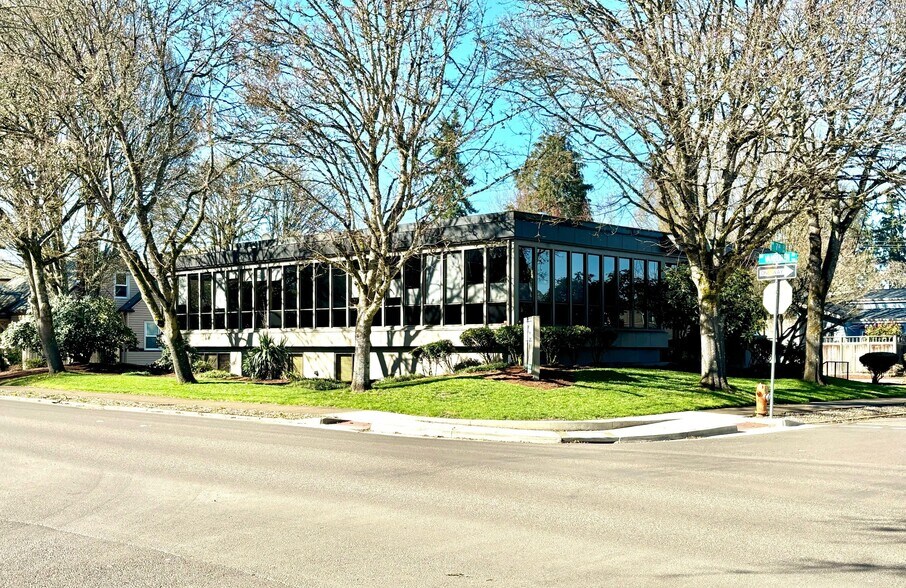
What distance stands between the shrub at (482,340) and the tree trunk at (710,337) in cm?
613

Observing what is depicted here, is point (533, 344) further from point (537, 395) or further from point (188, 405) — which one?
point (188, 405)

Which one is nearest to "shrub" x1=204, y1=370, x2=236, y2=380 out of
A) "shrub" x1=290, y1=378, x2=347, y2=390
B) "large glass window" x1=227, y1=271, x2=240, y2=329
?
"large glass window" x1=227, y1=271, x2=240, y2=329

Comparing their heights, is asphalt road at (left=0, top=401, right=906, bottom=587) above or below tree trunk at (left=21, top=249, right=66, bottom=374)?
below

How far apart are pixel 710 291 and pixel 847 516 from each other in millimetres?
14911

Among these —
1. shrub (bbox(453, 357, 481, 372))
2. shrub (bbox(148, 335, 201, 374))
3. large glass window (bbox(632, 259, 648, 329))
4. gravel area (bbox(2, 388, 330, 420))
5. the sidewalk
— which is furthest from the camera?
shrub (bbox(148, 335, 201, 374))

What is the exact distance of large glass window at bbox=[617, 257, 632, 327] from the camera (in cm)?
3038

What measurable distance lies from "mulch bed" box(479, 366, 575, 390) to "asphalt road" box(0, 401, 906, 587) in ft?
23.2

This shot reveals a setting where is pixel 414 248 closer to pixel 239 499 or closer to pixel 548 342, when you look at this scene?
pixel 548 342

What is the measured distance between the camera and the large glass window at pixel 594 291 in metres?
29.4

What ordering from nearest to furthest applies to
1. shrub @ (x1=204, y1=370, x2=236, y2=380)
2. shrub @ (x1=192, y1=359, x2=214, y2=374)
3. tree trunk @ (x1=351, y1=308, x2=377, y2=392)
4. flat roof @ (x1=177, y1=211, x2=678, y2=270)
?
tree trunk @ (x1=351, y1=308, x2=377, y2=392) → flat roof @ (x1=177, y1=211, x2=678, y2=270) → shrub @ (x1=204, y1=370, x2=236, y2=380) → shrub @ (x1=192, y1=359, x2=214, y2=374)

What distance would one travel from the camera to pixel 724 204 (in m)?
22.0

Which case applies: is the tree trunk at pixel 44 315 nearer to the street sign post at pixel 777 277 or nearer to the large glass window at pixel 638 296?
the large glass window at pixel 638 296

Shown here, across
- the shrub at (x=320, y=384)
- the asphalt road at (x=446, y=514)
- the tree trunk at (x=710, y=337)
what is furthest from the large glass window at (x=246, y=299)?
the asphalt road at (x=446, y=514)

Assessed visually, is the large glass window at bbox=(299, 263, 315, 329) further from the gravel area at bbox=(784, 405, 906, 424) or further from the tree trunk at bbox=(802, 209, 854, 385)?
the gravel area at bbox=(784, 405, 906, 424)
